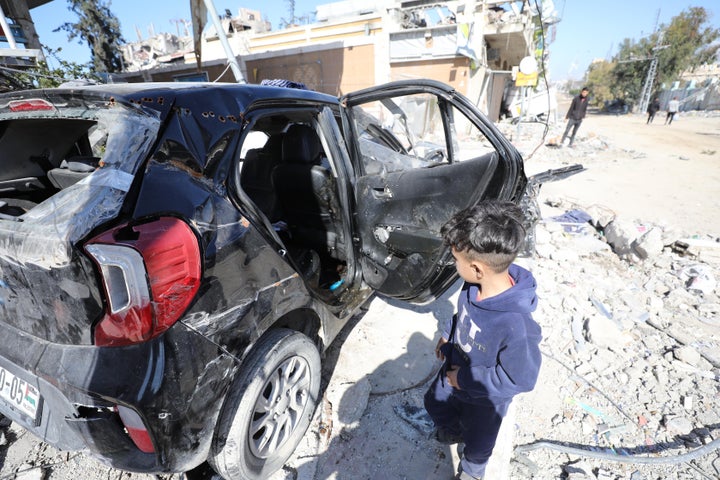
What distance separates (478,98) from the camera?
14719 mm

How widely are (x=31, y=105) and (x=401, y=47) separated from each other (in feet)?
50.2

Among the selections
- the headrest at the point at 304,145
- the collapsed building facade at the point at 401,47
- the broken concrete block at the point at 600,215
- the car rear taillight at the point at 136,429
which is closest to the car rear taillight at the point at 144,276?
the car rear taillight at the point at 136,429

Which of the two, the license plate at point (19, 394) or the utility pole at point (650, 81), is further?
the utility pole at point (650, 81)

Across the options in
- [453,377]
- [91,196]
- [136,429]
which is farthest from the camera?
[453,377]

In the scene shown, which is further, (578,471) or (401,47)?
(401,47)

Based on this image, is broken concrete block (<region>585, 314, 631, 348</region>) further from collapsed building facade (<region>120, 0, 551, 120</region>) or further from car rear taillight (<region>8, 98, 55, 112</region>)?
collapsed building facade (<region>120, 0, 551, 120</region>)

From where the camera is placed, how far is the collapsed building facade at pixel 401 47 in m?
13.5

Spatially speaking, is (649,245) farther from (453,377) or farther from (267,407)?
(267,407)

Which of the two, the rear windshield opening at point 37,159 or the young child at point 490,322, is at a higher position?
the rear windshield opening at point 37,159

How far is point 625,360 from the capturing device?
2535mm

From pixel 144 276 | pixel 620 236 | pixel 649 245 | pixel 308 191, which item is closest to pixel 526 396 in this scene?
pixel 308 191

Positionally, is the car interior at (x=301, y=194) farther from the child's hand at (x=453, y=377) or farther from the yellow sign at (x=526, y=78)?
the yellow sign at (x=526, y=78)

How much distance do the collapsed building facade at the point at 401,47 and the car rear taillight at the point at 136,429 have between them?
13184mm

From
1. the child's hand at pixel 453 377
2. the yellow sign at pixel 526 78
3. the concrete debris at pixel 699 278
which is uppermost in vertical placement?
the yellow sign at pixel 526 78
